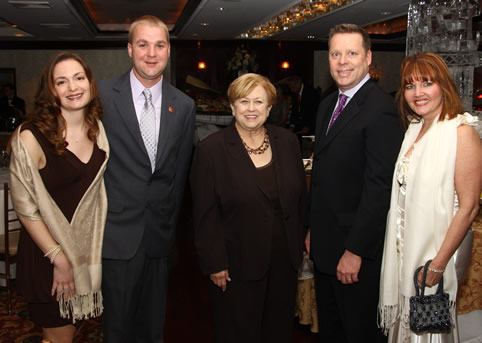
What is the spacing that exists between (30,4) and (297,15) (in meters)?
4.98

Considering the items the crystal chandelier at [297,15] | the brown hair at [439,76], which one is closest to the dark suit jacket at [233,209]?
the brown hair at [439,76]

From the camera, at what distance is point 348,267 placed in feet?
7.47

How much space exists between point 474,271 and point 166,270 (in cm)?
186

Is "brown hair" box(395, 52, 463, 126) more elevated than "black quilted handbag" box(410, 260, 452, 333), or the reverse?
"brown hair" box(395, 52, 463, 126)

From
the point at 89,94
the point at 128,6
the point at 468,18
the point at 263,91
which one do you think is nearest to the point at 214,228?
the point at 263,91

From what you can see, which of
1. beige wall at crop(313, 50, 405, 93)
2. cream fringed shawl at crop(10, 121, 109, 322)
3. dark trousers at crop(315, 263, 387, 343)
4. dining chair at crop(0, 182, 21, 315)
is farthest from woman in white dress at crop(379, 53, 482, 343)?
beige wall at crop(313, 50, 405, 93)

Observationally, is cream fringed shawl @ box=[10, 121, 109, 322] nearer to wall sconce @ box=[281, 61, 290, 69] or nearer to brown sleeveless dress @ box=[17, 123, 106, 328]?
brown sleeveless dress @ box=[17, 123, 106, 328]

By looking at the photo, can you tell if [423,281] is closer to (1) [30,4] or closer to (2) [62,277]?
(2) [62,277]

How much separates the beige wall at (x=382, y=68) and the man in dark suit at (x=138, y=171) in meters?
12.2

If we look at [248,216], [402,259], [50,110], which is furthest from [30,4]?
[402,259]

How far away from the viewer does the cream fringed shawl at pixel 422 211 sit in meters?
2.05

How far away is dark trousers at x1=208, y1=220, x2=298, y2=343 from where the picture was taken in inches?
95.0

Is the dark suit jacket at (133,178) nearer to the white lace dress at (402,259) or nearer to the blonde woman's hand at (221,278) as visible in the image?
the blonde woman's hand at (221,278)

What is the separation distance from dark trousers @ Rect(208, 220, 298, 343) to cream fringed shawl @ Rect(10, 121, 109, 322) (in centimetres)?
62
